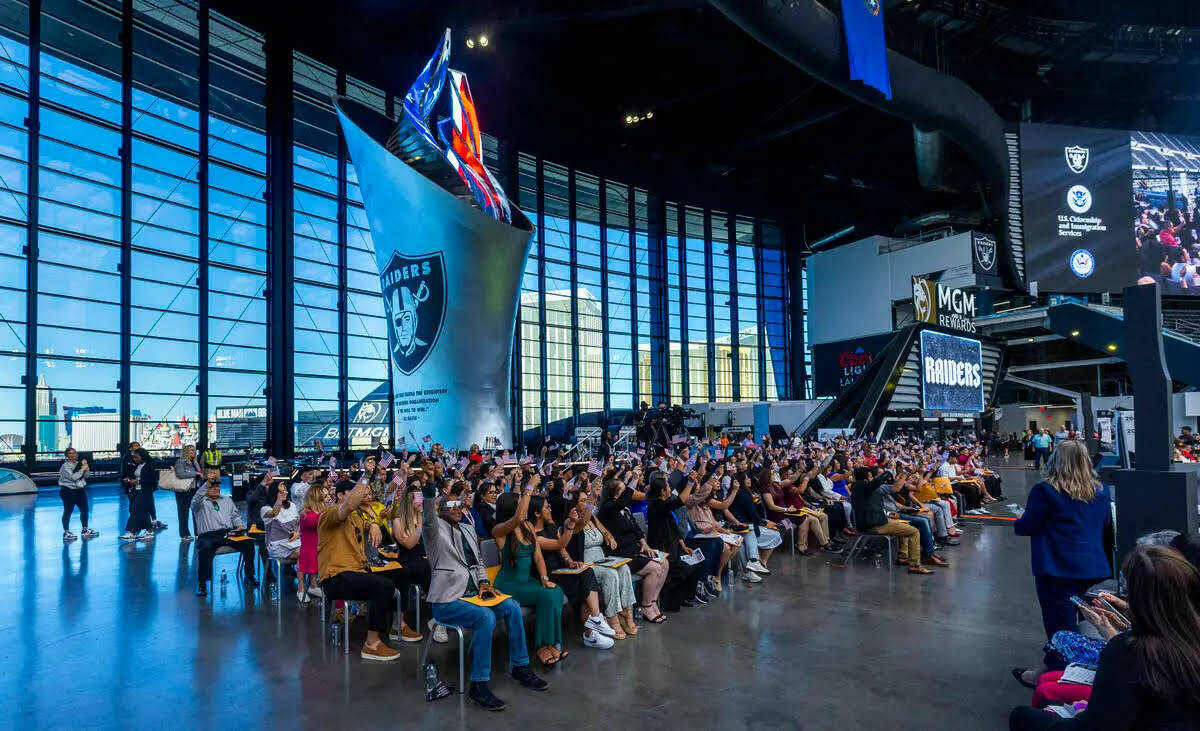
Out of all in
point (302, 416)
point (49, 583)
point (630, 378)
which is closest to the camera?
point (49, 583)

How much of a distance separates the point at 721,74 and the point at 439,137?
14236mm

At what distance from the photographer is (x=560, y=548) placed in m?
4.86

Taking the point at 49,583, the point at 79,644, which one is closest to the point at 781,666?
the point at 79,644

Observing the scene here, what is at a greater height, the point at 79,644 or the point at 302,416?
the point at 302,416

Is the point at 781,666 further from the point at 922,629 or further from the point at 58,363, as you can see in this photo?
the point at 58,363

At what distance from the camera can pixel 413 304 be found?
1495cm

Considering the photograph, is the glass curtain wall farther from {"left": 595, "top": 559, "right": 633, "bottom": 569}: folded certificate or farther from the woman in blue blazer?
the woman in blue blazer

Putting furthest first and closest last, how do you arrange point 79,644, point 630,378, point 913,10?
point 630,378 < point 913,10 < point 79,644

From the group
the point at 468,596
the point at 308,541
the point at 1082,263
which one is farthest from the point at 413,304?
the point at 1082,263

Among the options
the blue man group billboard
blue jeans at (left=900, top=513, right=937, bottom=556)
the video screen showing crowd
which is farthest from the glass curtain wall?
the video screen showing crowd

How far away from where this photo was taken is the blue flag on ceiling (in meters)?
13.6

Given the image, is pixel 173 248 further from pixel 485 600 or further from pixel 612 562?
pixel 485 600

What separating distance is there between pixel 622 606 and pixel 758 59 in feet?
78.9

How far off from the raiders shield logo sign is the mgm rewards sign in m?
15.3
